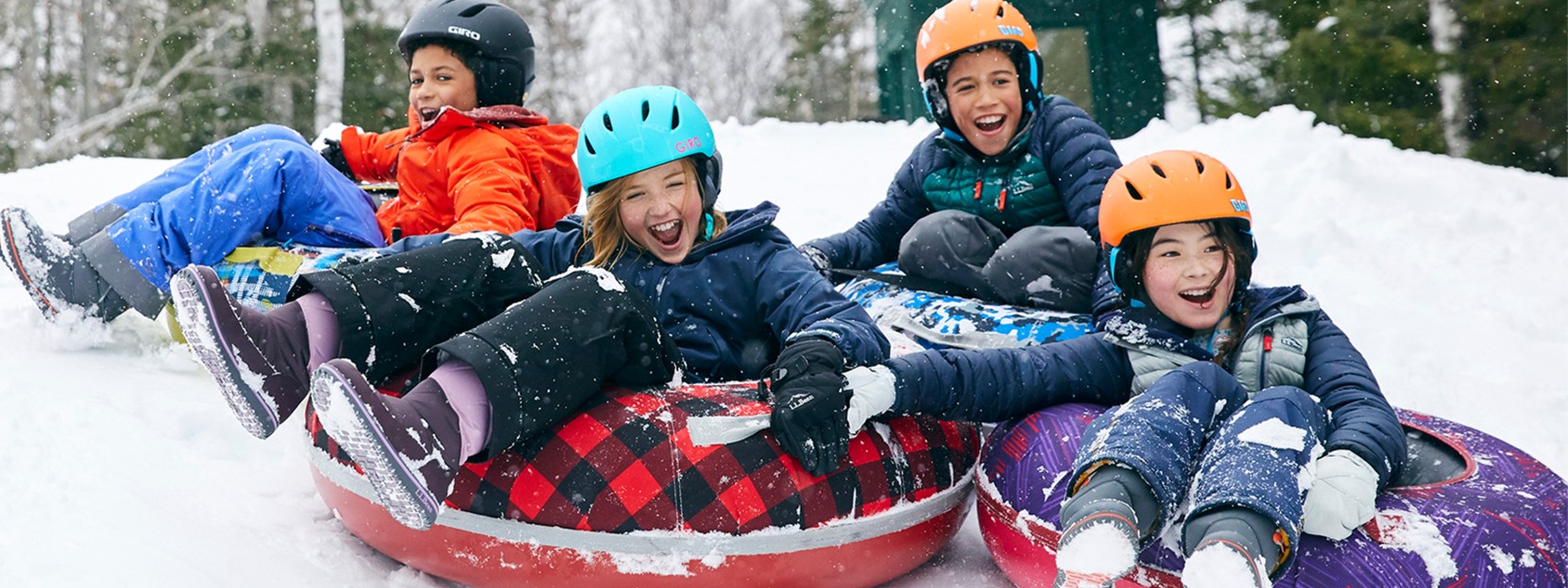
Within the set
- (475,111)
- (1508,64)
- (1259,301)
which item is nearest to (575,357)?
(1259,301)

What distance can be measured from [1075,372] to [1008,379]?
0.19 m

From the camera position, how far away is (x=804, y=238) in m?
7.43

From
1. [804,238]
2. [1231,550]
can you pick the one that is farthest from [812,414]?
[804,238]

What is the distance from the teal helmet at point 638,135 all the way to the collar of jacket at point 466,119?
110 centimetres

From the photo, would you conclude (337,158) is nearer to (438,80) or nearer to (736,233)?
(438,80)

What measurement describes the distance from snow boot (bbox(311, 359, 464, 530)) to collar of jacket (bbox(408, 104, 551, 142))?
2083 mm

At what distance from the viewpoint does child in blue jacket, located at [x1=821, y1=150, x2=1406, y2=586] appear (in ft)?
7.00

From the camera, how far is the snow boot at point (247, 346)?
2402 mm

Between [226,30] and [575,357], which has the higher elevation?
[226,30]

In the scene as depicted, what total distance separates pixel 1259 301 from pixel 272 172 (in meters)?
3.09

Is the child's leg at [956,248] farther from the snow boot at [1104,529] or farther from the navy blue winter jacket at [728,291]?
the snow boot at [1104,529]

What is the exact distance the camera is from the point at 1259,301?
117 inches

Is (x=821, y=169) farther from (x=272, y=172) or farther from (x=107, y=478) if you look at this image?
(x=107, y=478)

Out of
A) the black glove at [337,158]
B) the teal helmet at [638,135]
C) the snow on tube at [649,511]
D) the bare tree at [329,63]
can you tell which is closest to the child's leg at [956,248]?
the teal helmet at [638,135]
